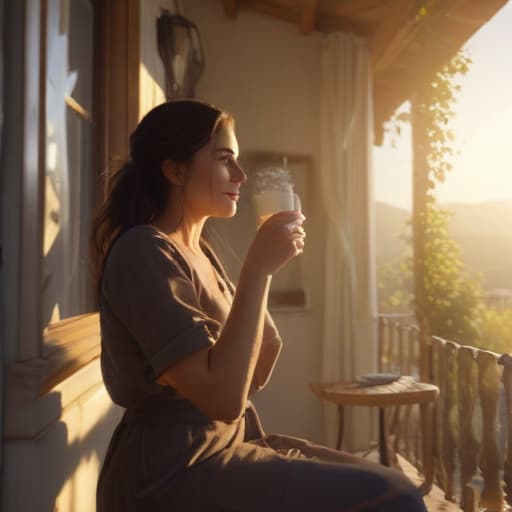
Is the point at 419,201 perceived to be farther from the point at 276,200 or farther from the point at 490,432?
the point at 276,200

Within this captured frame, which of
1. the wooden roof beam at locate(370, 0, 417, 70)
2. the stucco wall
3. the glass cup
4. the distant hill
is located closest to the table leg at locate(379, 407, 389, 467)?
the stucco wall

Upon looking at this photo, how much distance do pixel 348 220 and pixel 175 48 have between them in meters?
1.89

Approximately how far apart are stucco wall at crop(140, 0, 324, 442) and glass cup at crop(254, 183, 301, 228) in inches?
129

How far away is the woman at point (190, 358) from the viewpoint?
890mm

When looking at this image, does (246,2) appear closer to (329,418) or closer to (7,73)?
(329,418)

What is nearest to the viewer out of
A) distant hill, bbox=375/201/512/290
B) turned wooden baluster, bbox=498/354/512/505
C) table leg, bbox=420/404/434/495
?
turned wooden baluster, bbox=498/354/512/505

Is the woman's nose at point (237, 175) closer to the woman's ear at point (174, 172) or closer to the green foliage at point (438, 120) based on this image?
the woman's ear at point (174, 172)

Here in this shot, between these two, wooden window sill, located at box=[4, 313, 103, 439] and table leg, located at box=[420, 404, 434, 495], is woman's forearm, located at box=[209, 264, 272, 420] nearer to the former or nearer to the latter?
wooden window sill, located at box=[4, 313, 103, 439]

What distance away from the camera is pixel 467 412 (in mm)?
2932

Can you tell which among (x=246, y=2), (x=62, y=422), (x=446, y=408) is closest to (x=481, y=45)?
(x=246, y=2)

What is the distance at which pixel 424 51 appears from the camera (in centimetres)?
449

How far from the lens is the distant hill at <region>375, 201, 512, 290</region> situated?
2422 cm

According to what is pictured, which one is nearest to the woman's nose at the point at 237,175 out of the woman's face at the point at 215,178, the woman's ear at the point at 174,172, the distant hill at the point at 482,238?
the woman's face at the point at 215,178

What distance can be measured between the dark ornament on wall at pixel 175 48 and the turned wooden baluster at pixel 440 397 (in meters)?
2.21
